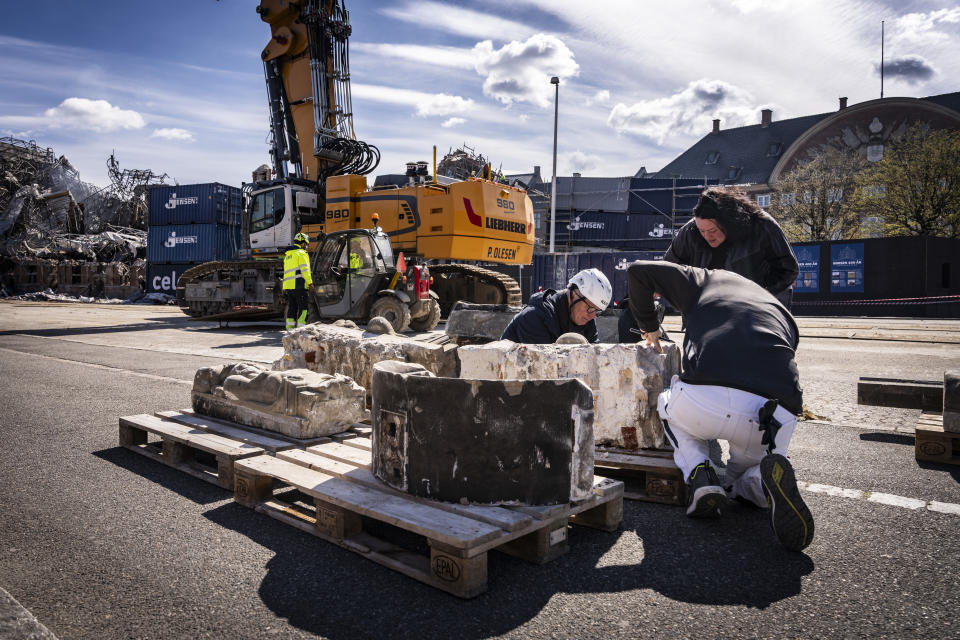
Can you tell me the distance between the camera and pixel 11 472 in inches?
150

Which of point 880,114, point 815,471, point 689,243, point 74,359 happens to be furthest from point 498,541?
point 880,114

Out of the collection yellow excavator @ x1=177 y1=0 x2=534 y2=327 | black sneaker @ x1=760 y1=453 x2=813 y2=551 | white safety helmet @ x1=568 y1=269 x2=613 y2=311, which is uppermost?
yellow excavator @ x1=177 y1=0 x2=534 y2=327

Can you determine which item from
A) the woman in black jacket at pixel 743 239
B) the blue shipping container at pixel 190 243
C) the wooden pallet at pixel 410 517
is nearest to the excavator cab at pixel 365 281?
the woman in black jacket at pixel 743 239

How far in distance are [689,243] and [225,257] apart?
28.1 m

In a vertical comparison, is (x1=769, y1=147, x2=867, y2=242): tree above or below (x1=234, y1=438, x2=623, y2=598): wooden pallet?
above

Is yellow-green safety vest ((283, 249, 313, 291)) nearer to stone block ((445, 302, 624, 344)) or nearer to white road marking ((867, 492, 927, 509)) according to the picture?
stone block ((445, 302, 624, 344))

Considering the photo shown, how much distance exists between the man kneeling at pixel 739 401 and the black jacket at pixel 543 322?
141cm

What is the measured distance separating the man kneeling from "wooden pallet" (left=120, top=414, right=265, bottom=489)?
92.9 inches

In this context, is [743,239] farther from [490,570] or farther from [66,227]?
[66,227]

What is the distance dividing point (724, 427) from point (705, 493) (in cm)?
32

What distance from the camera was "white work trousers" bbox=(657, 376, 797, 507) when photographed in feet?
9.74

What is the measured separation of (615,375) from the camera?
3.66m

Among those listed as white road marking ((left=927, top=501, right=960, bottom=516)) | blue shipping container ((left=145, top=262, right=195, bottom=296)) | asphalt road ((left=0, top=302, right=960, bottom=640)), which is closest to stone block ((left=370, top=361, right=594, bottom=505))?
asphalt road ((left=0, top=302, right=960, bottom=640))

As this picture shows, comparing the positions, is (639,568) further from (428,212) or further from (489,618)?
(428,212)
